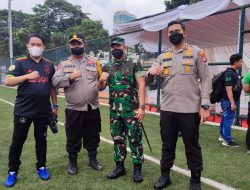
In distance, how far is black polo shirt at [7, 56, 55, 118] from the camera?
3818 millimetres

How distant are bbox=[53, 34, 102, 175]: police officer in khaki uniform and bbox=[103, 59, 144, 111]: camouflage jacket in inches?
15.4

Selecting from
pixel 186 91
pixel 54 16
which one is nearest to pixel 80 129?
pixel 186 91

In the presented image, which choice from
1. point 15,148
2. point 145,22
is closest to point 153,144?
point 15,148

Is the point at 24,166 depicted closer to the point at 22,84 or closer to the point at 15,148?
the point at 15,148

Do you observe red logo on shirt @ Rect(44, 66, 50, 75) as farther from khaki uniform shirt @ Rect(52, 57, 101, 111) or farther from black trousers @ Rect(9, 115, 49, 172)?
black trousers @ Rect(9, 115, 49, 172)

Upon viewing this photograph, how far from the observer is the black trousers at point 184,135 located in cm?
354

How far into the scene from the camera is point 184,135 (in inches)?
140

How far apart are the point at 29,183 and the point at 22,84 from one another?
127 cm

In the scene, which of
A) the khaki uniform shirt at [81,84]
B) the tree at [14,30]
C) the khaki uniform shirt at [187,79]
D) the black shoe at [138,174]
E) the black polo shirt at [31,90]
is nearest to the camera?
the khaki uniform shirt at [187,79]

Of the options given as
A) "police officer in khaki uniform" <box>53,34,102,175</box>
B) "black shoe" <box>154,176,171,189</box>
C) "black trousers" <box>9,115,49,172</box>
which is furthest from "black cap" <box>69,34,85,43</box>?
"black shoe" <box>154,176,171,189</box>

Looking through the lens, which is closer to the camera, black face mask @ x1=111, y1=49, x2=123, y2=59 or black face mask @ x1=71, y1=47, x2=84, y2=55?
black face mask @ x1=111, y1=49, x2=123, y2=59

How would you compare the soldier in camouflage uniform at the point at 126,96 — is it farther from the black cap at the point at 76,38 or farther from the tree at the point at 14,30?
the tree at the point at 14,30

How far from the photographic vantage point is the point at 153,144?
19.6 ft

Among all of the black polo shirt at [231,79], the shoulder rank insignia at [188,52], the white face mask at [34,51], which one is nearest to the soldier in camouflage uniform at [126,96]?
the shoulder rank insignia at [188,52]
